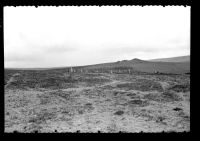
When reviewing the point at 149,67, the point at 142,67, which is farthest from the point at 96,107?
the point at 149,67

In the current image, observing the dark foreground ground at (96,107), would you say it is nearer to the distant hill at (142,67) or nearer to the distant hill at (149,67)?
the distant hill at (142,67)

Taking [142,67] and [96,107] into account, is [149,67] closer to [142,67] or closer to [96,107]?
[142,67]

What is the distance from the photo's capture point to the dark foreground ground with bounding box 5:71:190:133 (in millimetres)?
14297

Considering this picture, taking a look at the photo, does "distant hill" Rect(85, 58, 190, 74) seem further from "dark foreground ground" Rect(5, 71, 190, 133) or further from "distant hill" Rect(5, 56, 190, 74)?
"dark foreground ground" Rect(5, 71, 190, 133)

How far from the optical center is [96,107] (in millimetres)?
18344

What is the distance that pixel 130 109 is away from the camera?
58.8 ft

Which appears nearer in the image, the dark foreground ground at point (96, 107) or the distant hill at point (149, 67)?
the dark foreground ground at point (96, 107)

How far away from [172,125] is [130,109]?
424 cm

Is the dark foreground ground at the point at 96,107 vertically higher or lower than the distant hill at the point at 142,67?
lower

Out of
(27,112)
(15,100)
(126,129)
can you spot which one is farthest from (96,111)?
(15,100)

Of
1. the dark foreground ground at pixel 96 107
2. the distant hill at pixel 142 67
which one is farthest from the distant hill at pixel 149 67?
the dark foreground ground at pixel 96 107

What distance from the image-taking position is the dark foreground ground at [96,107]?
14.3 metres

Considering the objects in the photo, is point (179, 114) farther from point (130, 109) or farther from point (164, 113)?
point (130, 109)

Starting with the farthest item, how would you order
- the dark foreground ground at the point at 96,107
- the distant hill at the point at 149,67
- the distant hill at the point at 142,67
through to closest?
the distant hill at the point at 149,67 → the distant hill at the point at 142,67 → the dark foreground ground at the point at 96,107
